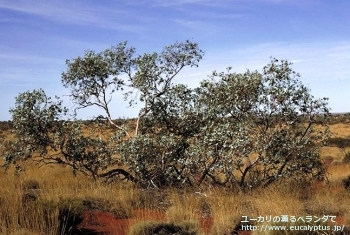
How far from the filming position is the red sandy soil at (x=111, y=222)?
28.5 ft

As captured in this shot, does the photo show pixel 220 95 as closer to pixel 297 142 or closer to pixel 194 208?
pixel 297 142

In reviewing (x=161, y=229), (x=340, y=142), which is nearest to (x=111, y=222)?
(x=161, y=229)

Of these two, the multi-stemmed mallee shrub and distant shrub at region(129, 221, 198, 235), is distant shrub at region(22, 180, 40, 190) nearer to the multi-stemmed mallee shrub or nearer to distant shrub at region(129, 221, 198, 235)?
the multi-stemmed mallee shrub

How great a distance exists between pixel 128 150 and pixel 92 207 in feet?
7.42

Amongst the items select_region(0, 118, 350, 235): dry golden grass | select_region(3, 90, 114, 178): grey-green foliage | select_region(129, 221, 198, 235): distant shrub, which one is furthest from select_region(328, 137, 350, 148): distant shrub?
select_region(129, 221, 198, 235): distant shrub

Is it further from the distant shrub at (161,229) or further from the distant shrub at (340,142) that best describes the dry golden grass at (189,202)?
the distant shrub at (340,142)

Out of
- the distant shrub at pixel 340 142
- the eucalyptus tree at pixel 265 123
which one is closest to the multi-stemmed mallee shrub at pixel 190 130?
the eucalyptus tree at pixel 265 123

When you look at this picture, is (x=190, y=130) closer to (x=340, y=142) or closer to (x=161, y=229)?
(x=161, y=229)

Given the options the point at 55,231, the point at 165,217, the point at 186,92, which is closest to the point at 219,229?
the point at 165,217

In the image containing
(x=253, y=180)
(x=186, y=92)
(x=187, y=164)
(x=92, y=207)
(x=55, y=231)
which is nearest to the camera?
(x=55, y=231)

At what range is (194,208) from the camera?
1002cm

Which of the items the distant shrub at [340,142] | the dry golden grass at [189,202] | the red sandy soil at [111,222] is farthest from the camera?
the distant shrub at [340,142]

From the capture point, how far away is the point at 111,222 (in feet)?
31.6

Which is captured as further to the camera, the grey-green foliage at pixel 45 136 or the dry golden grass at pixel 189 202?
the grey-green foliage at pixel 45 136
